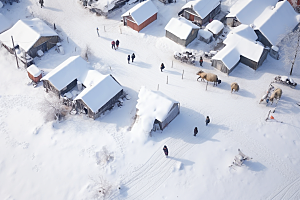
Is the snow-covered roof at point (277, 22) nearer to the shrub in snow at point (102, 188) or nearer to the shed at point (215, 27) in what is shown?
the shed at point (215, 27)

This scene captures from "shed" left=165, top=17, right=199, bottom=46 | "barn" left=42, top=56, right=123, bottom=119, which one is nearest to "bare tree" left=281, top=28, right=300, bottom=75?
"shed" left=165, top=17, right=199, bottom=46

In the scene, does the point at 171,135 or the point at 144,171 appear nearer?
the point at 144,171

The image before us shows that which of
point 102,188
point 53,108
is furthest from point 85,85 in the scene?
point 102,188

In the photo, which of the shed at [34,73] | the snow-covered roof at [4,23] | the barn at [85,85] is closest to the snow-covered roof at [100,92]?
the barn at [85,85]

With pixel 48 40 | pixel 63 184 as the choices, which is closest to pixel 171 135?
pixel 63 184

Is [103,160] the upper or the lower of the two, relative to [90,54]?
lower

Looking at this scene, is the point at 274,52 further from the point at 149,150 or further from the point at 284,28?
the point at 149,150
